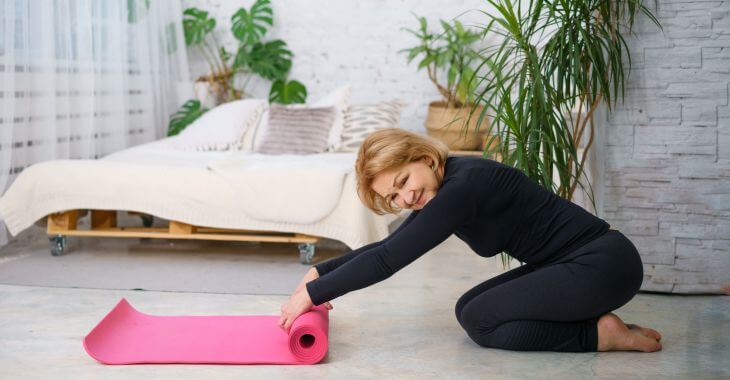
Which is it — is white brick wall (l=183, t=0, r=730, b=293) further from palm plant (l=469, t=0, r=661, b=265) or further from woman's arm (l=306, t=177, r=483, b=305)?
woman's arm (l=306, t=177, r=483, b=305)

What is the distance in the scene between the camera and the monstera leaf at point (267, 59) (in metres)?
6.66

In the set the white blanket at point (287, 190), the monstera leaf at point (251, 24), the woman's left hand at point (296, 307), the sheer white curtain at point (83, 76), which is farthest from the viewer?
the monstera leaf at point (251, 24)

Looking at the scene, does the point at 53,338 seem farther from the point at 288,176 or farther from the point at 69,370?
the point at 288,176

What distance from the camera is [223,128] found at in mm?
5574

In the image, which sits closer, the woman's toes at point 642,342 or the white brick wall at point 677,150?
the woman's toes at point 642,342

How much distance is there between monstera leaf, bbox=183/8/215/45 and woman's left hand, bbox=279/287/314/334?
4593mm

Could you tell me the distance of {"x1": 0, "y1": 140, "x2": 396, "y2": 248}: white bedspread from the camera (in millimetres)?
4125

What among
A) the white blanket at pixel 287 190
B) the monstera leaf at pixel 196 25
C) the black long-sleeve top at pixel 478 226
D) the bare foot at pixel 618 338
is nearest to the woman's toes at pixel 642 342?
the bare foot at pixel 618 338

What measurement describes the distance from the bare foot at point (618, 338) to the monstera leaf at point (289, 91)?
445 cm

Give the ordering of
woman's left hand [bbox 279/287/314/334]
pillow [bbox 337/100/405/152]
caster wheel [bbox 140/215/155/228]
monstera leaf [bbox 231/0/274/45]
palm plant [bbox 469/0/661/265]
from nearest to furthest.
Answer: woman's left hand [bbox 279/287/314/334], palm plant [bbox 469/0/661/265], caster wheel [bbox 140/215/155/228], pillow [bbox 337/100/405/152], monstera leaf [bbox 231/0/274/45]

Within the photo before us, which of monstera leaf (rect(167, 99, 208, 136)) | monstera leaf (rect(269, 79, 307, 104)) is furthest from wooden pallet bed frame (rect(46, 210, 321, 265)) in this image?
monstera leaf (rect(269, 79, 307, 104))

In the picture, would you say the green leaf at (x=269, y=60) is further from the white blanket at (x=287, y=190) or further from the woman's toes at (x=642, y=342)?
the woman's toes at (x=642, y=342)

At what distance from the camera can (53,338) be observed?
2.79m

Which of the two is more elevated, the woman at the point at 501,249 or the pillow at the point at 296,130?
the pillow at the point at 296,130
